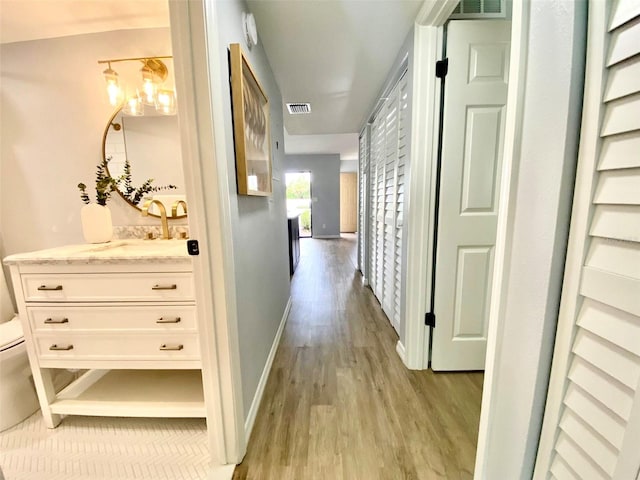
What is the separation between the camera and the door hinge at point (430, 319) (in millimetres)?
1628

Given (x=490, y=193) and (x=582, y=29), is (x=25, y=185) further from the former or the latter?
(x=490, y=193)

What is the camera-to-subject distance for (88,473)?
1.07 metres

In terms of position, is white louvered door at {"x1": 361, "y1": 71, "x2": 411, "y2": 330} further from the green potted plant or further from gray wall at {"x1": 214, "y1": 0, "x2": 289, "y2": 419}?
the green potted plant

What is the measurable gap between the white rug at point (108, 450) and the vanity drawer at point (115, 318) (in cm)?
56

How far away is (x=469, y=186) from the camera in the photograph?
149 centimetres

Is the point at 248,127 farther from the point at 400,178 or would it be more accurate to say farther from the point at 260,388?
the point at 260,388

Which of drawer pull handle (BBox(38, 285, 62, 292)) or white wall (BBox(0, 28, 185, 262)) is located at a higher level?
white wall (BBox(0, 28, 185, 262))

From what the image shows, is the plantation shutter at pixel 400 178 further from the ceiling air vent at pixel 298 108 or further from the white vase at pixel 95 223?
the white vase at pixel 95 223

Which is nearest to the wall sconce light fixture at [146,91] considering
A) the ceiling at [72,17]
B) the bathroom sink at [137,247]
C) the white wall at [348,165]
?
the ceiling at [72,17]

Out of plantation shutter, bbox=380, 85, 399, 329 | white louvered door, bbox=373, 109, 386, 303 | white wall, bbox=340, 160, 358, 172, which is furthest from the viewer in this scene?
white wall, bbox=340, 160, 358, 172

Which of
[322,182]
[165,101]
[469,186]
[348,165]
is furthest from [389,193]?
[348,165]

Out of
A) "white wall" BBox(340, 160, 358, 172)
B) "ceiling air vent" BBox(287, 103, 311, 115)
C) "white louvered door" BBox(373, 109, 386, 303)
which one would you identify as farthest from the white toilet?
"white wall" BBox(340, 160, 358, 172)

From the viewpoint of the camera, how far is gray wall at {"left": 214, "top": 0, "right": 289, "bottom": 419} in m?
1.08

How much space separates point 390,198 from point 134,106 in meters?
1.96
